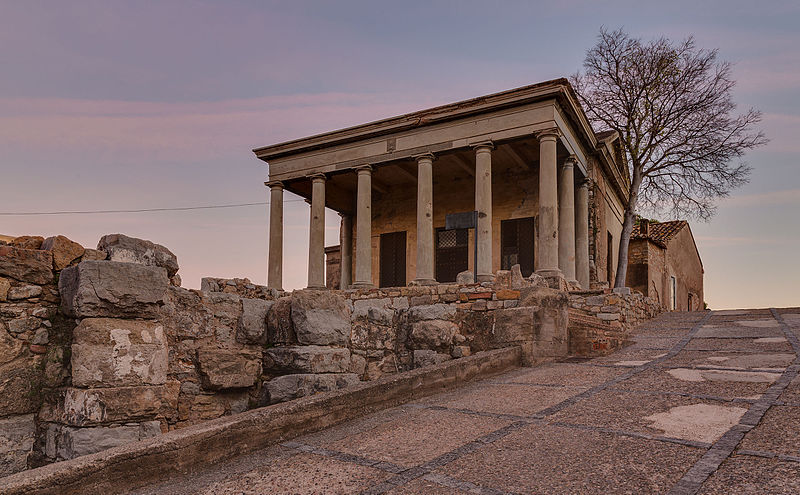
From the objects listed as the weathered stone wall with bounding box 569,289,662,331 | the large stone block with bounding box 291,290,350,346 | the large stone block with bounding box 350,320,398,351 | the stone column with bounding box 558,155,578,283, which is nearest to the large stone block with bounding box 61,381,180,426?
the large stone block with bounding box 291,290,350,346

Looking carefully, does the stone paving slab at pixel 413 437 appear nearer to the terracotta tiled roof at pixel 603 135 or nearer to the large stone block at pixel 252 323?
the large stone block at pixel 252 323

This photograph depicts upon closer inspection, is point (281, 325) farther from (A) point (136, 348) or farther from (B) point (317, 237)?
(B) point (317, 237)

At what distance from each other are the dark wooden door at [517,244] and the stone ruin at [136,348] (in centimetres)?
976

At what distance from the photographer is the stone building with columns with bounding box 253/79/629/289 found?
41.8 feet

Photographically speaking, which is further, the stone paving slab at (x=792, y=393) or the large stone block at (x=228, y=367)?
the large stone block at (x=228, y=367)

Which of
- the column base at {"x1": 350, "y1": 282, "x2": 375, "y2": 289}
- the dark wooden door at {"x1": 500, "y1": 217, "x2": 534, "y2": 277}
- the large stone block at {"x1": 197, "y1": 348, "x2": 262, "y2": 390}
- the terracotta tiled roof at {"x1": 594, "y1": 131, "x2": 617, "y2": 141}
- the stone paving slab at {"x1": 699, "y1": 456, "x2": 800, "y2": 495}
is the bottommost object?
the stone paving slab at {"x1": 699, "y1": 456, "x2": 800, "y2": 495}

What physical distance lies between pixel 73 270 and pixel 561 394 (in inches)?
149

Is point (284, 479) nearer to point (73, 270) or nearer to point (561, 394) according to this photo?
point (73, 270)

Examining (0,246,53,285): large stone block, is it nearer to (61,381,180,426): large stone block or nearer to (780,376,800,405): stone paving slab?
(61,381,180,426): large stone block

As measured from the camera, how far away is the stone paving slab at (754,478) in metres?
2.17

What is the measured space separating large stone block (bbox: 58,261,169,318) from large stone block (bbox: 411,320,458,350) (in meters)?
3.32


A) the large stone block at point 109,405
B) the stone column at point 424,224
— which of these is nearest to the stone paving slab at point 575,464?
the large stone block at point 109,405

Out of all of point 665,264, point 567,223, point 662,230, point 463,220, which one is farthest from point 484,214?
point 662,230

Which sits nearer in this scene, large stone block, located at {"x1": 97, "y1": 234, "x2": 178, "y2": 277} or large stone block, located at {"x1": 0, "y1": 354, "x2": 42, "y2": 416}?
large stone block, located at {"x1": 0, "y1": 354, "x2": 42, "y2": 416}
